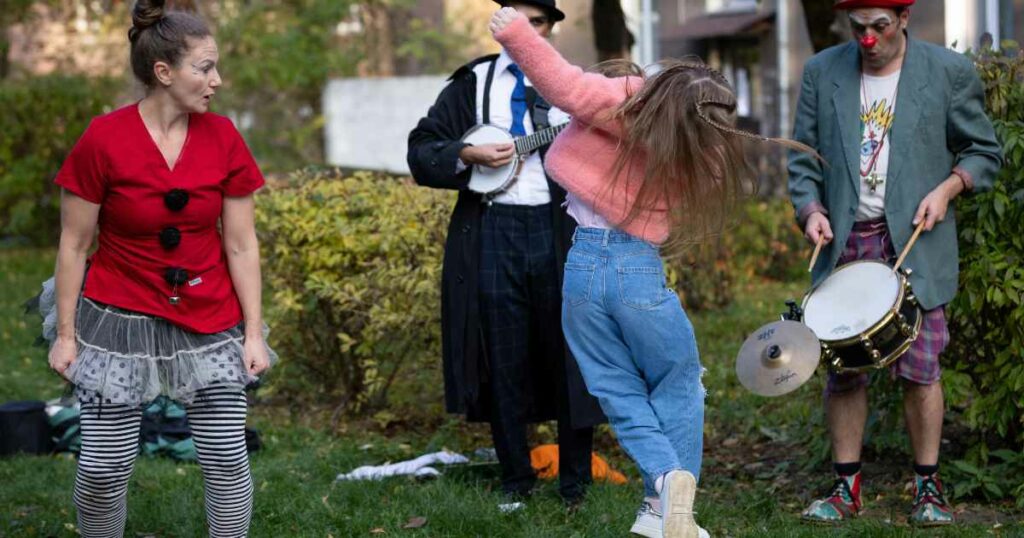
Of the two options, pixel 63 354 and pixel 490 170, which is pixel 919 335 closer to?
pixel 490 170

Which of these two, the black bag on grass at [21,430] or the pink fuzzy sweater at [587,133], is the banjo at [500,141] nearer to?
the pink fuzzy sweater at [587,133]

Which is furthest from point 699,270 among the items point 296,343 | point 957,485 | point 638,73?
point 638,73

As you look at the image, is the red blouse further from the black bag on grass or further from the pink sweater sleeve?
the black bag on grass

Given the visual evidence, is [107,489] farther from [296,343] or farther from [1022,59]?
[1022,59]

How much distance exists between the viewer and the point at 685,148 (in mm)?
3924

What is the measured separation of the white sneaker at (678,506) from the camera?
12.4 feet

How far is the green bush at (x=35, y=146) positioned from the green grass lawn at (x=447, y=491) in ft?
26.0

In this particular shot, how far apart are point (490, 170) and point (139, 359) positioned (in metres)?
1.58

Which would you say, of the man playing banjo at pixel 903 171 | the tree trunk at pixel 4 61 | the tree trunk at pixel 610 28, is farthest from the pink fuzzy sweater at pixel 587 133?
the tree trunk at pixel 4 61

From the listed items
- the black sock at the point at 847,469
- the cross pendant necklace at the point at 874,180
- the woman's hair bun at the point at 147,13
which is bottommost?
the black sock at the point at 847,469

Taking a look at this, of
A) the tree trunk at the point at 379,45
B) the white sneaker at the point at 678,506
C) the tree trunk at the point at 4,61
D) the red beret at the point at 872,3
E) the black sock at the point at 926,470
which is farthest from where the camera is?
the tree trunk at the point at 379,45

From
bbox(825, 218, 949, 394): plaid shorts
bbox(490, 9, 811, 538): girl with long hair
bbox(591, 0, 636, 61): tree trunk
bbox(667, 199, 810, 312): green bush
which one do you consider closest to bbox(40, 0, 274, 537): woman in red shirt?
bbox(490, 9, 811, 538): girl with long hair

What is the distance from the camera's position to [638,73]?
4145mm

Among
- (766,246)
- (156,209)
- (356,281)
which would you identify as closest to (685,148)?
(156,209)
